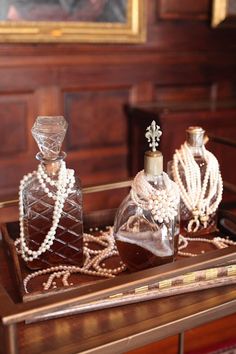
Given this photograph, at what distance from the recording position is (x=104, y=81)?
185 centimetres

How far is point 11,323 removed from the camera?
43cm

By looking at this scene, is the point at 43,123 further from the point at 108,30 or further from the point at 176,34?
the point at 176,34

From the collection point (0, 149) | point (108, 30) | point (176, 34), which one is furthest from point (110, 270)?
point (176, 34)

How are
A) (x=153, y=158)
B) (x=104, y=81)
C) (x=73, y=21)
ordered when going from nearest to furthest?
(x=153, y=158) → (x=73, y=21) → (x=104, y=81)

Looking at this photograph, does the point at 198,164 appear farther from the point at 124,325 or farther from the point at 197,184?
the point at 124,325

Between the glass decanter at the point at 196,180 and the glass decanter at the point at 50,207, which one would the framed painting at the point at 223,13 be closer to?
the glass decanter at the point at 196,180

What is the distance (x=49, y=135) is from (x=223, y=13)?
5.07ft

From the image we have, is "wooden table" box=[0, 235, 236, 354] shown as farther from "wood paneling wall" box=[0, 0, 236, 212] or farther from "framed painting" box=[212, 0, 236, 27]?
"framed painting" box=[212, 0, 236, 27]

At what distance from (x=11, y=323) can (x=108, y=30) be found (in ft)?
4.92

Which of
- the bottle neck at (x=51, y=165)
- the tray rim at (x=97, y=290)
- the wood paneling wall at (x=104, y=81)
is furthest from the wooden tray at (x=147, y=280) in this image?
the wood paneling wall at (x=104, y=81)

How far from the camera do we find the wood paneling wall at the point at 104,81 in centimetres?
172

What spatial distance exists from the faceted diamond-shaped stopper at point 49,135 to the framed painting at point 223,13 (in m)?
1.49

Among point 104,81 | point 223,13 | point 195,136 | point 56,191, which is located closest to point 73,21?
point 104,81

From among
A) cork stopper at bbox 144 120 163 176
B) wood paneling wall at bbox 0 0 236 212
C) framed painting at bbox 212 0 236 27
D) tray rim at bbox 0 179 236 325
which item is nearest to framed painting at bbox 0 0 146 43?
wood paneling wall at bbox 0 0 236 212
